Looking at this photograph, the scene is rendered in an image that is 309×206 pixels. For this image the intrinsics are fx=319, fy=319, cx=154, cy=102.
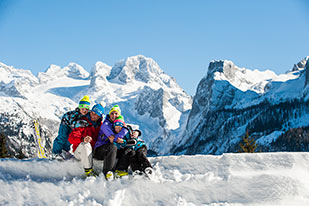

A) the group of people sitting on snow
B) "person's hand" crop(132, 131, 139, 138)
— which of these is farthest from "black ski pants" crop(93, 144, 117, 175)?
"person's hand" crop(132, 131, 139, 138)

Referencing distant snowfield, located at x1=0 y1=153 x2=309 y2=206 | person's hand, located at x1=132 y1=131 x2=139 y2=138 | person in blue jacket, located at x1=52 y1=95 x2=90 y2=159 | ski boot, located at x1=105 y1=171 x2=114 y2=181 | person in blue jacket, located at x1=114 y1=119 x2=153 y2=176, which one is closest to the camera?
distant snowfield, located at x1=0 y1=153 x2=309 y2=206

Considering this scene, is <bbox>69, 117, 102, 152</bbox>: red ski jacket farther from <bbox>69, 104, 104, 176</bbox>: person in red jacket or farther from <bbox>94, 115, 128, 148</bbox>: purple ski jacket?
<bbox>94, 115, 128, 148</bbox>: purple ski jacket

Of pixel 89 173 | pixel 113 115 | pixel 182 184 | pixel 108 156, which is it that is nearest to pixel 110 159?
pixel 108 156

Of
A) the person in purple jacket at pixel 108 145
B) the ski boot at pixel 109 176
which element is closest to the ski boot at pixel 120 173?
the person in purple jacket at pixel 108 145

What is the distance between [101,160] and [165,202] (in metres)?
1.74

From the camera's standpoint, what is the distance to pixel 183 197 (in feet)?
19.4

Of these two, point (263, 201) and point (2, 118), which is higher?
point (263, 201)

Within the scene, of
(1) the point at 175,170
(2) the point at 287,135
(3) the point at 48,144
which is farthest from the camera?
(3) the point at 48,144

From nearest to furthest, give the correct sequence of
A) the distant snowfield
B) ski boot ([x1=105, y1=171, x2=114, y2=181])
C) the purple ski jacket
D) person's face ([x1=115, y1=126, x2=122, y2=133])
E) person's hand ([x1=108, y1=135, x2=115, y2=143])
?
the distant snowfield → ski boot ([x1=105, y1=171, x2=114, y2=181]) → person's hand ([x1=108, y1=135, x2=115, y2=143]) → the purple ski jacket → person's face ([x1=115, y1=126, x2=122, y2=133])

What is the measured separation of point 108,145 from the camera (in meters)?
6.53

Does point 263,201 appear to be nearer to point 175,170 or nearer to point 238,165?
point 238,165

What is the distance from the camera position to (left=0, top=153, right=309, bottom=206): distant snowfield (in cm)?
584

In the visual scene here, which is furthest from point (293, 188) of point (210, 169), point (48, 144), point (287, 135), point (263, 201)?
point (48, 144)

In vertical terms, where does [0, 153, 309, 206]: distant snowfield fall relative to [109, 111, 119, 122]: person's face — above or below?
below
